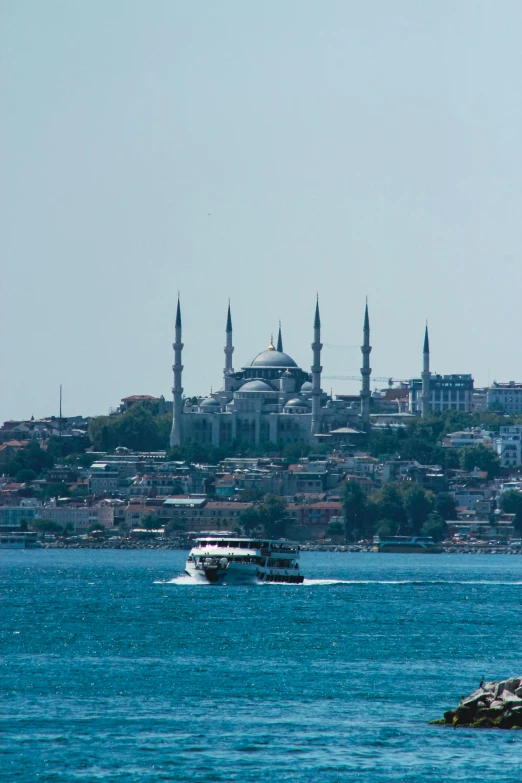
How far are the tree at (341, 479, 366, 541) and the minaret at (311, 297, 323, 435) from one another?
99.5 feet

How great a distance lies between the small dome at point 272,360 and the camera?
521ft

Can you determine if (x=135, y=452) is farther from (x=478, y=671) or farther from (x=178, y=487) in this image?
(x=478, y=671)

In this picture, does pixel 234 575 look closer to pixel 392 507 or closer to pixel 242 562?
pixel 242 562

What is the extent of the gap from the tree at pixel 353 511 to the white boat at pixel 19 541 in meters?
16.9

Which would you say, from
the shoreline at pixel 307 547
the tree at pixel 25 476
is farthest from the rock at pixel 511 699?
the tree at pixel 25 476

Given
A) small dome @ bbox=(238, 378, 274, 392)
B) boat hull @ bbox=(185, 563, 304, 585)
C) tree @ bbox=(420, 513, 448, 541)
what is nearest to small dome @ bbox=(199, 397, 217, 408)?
small dome @ bbox=(238, 378, 274, 392)

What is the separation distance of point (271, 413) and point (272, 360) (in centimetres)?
1229

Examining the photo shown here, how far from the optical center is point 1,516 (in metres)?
116

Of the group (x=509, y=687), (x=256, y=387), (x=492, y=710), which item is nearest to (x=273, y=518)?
(x=256, y=387)

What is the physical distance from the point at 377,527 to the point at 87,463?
33.6 m

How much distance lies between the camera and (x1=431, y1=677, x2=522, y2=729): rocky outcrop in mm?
27406

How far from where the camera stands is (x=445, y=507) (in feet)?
385

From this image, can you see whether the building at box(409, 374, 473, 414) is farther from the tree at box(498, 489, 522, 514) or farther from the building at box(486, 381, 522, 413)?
the tree at box(498, 489, 522, 514)

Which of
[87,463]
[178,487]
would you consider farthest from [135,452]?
[178,487]
